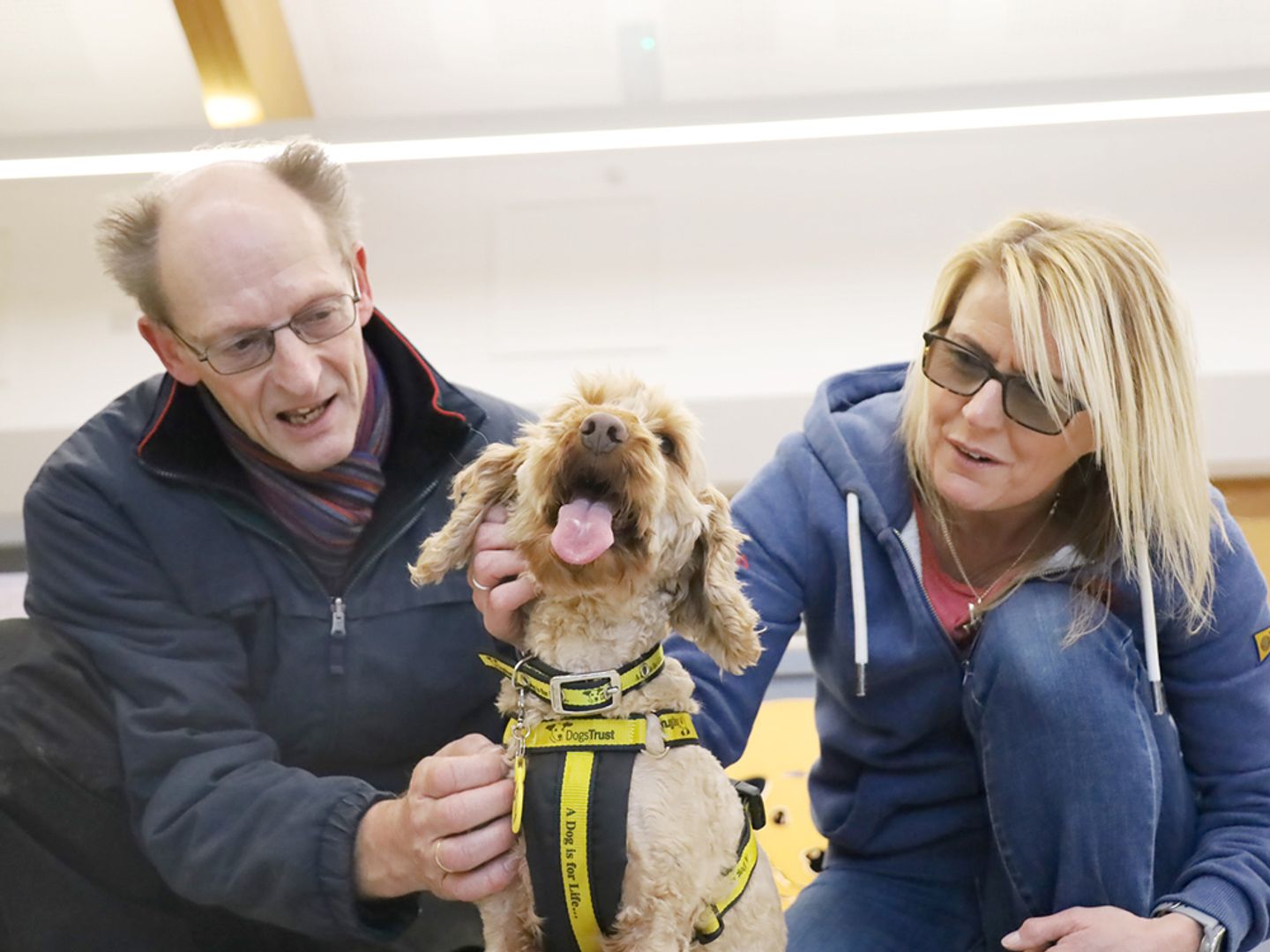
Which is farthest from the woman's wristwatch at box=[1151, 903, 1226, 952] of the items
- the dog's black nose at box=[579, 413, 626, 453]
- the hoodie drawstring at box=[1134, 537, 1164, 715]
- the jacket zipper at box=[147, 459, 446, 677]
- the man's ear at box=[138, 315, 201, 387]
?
the man's ear at box=[138, 315, 201, 387]

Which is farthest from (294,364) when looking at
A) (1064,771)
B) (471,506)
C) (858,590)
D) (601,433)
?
(1064,771)

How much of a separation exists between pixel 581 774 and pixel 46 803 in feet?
2.38

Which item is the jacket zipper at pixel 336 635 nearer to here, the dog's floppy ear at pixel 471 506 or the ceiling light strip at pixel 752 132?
the dog's floppy ear at pixel 471 506

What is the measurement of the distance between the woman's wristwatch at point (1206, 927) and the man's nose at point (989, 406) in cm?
52

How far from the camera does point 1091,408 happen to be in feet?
3.44

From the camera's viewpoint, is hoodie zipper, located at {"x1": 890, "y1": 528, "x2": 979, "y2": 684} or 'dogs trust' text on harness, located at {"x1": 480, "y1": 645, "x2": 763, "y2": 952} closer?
'dogs trust' text on harness, located at {"x1": 480, "y1": 645, "x2": 763, "y2": 952}

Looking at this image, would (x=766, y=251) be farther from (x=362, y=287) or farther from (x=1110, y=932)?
(x=1110, y=932)

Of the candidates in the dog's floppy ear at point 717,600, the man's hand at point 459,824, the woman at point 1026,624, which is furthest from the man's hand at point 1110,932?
the man's hand at point 459,824

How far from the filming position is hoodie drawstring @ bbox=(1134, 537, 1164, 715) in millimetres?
1098

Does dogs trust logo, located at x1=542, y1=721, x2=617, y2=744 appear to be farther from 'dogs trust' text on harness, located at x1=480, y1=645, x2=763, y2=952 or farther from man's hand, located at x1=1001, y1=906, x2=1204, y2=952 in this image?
man's hand, located at x1=1001, y1=906, x2=1204, y2=952

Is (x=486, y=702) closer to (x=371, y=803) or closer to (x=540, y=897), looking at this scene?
(x=371, y=803)

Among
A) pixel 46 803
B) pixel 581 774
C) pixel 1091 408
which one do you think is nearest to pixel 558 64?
pixel 1091 408

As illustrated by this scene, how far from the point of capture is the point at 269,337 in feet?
3.40

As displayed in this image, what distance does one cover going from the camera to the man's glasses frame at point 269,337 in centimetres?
104
